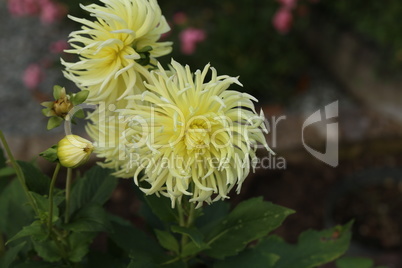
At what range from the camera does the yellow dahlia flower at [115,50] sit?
761 mm

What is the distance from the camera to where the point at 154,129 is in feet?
2.33

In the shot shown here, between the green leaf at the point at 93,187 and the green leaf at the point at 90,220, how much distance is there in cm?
4

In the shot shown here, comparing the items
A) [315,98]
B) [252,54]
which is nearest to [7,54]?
[252,54]

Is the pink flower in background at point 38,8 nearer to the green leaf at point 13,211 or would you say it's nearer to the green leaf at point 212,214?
the green leaf at point 13,211

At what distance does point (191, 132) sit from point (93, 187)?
271 mm

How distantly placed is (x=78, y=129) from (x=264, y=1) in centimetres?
104

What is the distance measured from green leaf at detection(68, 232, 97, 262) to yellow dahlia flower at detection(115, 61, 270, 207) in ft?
0.68

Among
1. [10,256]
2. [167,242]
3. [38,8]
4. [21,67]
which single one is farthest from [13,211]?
[21,67]

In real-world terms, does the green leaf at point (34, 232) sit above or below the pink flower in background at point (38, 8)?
below

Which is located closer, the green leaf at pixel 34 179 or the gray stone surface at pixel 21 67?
the green leaf at pixel 34 179

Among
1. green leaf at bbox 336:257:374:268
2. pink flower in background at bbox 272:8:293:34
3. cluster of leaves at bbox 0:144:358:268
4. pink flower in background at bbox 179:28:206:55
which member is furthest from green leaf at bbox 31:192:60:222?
pink flower in background at bbox 272:8:293:34

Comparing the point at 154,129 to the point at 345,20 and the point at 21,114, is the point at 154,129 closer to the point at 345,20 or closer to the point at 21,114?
the point at 345,20

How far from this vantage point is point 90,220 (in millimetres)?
829

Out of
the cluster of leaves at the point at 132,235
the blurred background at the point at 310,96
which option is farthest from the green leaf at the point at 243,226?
the blurred background at the point at 310,96
